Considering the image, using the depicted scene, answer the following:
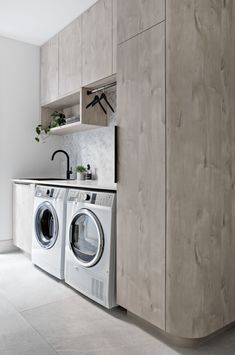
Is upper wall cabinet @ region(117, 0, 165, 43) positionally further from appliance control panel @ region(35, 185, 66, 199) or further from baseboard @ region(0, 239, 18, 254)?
baseboard @ region(0, 239, 18, 254)

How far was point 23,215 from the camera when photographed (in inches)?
137

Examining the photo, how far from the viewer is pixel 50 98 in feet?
12.2

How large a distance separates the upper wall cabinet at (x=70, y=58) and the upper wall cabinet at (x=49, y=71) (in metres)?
0.13

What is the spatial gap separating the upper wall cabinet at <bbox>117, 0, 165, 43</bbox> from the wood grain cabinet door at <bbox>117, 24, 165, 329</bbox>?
0.05m

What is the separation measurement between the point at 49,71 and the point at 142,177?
8.17ft

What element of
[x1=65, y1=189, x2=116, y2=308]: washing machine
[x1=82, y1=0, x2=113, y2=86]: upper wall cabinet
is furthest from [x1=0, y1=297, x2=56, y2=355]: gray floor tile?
[x1=82, y1=0, x2=113, y2=86]: upper wall cabinet

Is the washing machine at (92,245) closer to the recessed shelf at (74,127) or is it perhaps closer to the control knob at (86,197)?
the control knob at (86,197)

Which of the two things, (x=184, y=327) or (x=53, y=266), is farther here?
(x=53, y=266)

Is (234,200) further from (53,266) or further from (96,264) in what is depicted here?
(53,266)

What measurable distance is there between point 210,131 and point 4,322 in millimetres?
1808

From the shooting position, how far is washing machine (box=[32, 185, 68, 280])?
2658mm

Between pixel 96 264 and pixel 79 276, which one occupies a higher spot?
pixel 96 264

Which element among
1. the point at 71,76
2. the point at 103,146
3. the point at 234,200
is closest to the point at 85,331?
the point at 234,200

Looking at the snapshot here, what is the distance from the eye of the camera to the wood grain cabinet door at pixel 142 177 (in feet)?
5.75
